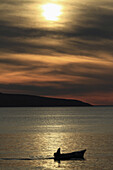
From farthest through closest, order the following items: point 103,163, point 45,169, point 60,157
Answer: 1. point 60,157
2. point 103,163
3. point 45,169

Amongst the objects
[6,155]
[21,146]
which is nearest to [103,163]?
[6,155]

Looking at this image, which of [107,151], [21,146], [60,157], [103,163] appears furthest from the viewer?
[21,146]

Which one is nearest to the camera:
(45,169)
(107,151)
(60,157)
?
(45,169)

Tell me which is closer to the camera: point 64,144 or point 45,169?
point 45,169

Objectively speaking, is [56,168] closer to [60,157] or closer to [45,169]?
[45,169]

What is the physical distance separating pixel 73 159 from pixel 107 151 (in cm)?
946

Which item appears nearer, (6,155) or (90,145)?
(6,155)

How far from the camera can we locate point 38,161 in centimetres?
6022

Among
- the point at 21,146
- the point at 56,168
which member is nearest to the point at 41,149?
the point at 21,146

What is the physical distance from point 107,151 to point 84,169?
16.0 meters

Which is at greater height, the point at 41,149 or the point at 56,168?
the point at 41,149

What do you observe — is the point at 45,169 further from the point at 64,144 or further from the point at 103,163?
the point at 64,144

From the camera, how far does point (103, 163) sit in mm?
57656

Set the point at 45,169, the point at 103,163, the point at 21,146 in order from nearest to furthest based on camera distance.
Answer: the point at 45,169 → the point at 103,163 → the point at 21,146
